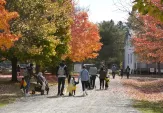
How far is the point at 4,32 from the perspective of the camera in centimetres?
1789

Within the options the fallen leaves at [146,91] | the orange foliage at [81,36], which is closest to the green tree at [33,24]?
the fallen leaves at [146,91]

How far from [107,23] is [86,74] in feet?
218

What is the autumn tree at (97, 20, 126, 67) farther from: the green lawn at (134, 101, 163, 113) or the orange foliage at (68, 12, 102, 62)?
the green lawn at (134, 101, 163, 113)

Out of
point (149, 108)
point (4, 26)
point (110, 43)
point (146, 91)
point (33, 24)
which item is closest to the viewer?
point (149, 108)


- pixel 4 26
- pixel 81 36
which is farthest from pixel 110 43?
pixel 4 26

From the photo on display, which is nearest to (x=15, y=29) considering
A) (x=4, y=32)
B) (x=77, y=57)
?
(x=4, y=32)

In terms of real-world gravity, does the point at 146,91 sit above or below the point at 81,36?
below

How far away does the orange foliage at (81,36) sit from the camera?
152 ft

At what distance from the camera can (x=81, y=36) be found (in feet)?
160

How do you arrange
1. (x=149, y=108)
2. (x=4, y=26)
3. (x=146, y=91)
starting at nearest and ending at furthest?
(x=149, y=108) < (x=4, y=26) < (x=146, y=91)

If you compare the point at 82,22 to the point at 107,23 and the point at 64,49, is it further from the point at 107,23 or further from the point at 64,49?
the point at 107,23

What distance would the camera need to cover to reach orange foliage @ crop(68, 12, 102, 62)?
46.3m

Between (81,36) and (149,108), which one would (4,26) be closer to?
(149,108)

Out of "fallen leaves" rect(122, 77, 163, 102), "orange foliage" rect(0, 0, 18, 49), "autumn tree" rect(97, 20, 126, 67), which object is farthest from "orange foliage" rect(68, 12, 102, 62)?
"autumn tree" rect(97, 20, 126, 67)
